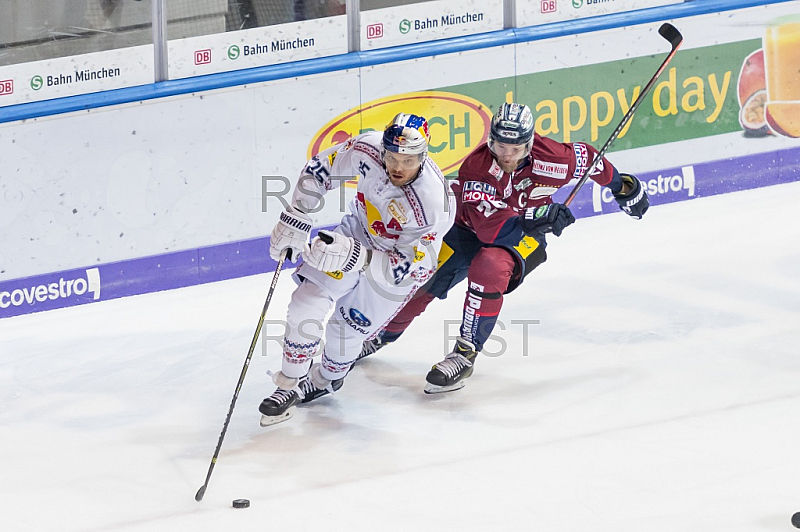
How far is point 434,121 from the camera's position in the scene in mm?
7105

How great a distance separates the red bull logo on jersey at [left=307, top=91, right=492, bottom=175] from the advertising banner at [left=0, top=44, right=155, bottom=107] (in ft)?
3.23

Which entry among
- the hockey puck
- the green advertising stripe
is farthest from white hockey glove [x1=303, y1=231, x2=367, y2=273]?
the green advertising stripe

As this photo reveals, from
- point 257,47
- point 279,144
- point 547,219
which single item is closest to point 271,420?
point 547,219

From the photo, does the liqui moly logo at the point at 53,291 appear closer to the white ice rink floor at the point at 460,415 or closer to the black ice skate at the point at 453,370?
the white ice rink floor at the point at 460,415

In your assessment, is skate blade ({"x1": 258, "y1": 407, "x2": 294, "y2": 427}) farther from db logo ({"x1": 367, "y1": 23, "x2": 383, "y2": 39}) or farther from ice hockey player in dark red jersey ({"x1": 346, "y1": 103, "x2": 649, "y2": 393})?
db logo ({"x1": 367, "y1": 23, "x2": 383, "y2": 39})

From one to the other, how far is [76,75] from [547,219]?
2.49 meters

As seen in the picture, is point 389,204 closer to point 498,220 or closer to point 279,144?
point 498,220

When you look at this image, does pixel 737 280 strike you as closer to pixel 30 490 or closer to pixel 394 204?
pixel 394 204

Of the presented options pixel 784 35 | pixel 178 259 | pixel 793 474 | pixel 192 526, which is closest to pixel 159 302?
pixel 178 259

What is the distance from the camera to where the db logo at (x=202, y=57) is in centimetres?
654

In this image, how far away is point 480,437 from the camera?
4.89 m

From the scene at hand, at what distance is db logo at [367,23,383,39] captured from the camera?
6.93 metres

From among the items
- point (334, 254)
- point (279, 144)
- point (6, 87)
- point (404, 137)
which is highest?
point (6, 87)

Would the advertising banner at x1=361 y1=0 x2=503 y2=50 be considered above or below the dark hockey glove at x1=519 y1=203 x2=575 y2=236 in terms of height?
above
